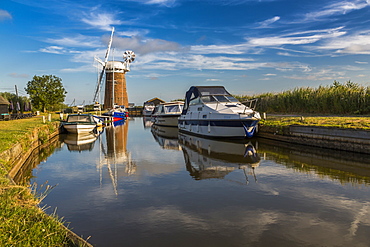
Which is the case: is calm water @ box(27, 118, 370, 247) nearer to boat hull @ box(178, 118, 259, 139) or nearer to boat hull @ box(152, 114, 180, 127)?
boat hull @ box(178, 118, 259, 139)

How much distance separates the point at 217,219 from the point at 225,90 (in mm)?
17248

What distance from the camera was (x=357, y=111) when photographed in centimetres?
2105

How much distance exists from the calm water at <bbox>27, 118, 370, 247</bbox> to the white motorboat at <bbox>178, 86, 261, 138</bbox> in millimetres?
4430

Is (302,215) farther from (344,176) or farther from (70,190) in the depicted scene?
(70,190)

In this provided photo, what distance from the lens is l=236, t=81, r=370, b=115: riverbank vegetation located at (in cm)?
2128

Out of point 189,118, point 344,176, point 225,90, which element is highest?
point 225,90

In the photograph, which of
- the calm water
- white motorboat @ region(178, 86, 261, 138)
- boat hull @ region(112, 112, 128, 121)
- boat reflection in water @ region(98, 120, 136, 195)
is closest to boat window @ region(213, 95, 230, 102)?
white motorboat @ region(178, 86, 261, 138)

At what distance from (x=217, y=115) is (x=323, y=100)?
9.90m

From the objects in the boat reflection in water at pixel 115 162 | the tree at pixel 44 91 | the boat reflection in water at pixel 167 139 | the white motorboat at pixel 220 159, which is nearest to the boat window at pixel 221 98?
the white motorboat at pixel 220 159

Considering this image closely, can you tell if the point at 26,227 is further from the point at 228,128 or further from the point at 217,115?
the point at 217,115

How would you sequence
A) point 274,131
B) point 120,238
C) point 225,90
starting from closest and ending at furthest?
1. point 120,238
2. point 274,131
3. point 225,90

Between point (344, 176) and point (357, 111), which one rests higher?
point (357, 111)

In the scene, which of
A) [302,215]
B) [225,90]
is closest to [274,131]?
[225,90]

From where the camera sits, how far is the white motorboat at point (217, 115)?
61.0 ft
